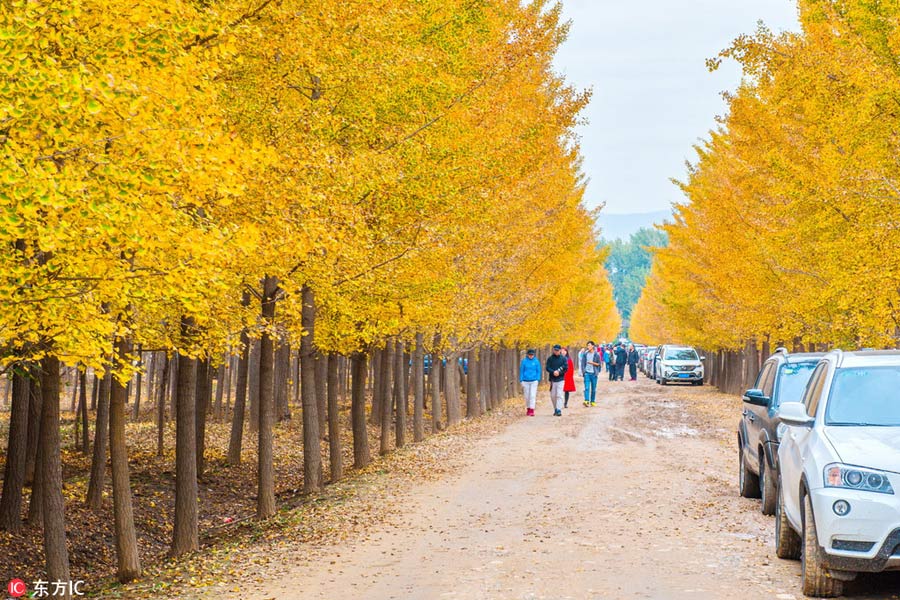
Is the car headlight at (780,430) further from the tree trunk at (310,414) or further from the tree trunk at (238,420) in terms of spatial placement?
the tree trunk at (238,420)

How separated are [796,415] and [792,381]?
435 cm

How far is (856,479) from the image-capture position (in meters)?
6.70

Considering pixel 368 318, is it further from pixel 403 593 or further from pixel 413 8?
A: pixel 403 593

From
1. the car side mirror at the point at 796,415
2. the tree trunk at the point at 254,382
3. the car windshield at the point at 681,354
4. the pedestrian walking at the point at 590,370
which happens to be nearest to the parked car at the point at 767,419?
the car side mirror at the point at 796,415

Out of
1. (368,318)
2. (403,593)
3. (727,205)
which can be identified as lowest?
(403,593)

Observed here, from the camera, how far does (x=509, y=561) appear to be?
900cm

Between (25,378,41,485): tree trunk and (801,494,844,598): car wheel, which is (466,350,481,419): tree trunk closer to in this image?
(25,378,41,485): tree trunk

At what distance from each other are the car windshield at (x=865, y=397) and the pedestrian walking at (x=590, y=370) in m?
22.6

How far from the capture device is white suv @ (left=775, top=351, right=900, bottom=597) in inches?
258

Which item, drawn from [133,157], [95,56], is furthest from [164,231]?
[95,56]

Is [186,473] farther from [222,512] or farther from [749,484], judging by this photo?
[749,484]

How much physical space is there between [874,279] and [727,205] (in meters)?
14.1

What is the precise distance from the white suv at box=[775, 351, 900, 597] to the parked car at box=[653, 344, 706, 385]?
1791 inches

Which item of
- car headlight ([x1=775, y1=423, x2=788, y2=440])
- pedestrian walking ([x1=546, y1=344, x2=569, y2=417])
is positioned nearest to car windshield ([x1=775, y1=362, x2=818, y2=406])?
car headlight ([x1=775, y1=423, x2=788, y2=440])
